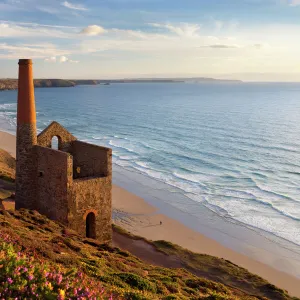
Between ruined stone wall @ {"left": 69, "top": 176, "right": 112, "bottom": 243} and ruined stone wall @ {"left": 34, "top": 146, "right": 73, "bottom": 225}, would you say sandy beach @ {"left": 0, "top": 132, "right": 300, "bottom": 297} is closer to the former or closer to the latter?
ruined stone wall @ {"left": 69, "top": 176, "right": 112, "bottom": 243}

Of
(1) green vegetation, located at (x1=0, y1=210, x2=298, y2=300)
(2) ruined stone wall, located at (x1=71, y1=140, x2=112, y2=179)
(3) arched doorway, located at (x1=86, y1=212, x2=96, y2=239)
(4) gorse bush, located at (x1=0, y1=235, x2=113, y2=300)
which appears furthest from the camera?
(2) ruined stone wall, located at (x1=71, y1=140, x2=112, y2=179)

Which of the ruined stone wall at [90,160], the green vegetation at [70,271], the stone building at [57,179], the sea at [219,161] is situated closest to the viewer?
the green vegetation at [70,271]

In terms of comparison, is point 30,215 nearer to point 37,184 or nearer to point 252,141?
point 37,184

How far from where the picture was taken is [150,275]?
14695 mm

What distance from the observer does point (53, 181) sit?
19031mm

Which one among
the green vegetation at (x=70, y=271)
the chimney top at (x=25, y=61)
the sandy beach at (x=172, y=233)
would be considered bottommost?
the sandy beach at (x=172, y=233)

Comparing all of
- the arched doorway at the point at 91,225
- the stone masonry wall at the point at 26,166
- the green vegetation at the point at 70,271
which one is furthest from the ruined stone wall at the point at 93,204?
the stone masonry wall at the point at 26,166

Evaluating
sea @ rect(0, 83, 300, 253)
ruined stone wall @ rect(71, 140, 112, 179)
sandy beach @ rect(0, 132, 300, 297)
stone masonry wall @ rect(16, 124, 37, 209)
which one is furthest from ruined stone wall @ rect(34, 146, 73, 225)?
sea @ rect(0, 83, 300, 253)

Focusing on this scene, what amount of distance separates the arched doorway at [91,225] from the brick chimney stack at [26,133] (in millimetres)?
3284

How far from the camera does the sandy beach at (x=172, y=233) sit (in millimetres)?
21927

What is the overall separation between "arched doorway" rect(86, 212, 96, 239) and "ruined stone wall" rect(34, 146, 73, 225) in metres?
1.56

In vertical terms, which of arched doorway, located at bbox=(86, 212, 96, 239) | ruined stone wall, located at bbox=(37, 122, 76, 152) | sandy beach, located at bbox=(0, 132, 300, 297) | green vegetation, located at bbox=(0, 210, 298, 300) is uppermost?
ruined stone wall, located at bbox=(37, 122, 76, 152)

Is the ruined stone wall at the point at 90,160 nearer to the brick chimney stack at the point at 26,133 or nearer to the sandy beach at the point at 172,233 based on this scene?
the brick chimney stack at the point at 26,133

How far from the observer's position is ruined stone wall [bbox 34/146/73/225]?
1812 centimetres
